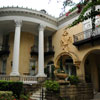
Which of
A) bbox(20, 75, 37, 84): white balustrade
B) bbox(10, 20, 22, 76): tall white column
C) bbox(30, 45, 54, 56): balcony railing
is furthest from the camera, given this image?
bbox(30, 45, 54, 56): balcony railing

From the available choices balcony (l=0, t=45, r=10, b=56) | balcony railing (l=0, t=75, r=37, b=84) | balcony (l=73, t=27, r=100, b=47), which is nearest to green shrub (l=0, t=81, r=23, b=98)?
balcony railing (l=0, t=75, r=37, b=84)

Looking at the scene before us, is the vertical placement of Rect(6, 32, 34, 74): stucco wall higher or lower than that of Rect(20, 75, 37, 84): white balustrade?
higher

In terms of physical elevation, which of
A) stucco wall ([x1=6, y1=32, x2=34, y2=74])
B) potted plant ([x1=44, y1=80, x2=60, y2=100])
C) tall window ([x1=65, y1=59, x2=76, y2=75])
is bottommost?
potted plant ([x1=44, y1=80, x2=60, y2=100])

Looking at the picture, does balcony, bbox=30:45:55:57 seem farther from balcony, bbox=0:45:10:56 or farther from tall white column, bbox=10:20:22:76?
tall white column, bbox=10:20:22:76

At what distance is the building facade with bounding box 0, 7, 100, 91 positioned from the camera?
46.8 ft

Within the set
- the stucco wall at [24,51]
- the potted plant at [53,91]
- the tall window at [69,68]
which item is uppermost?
the stucco wall at [24,51]

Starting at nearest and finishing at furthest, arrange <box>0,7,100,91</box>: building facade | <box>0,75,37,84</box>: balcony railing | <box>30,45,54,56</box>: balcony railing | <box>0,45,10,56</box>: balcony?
<box>0,75,37,84</box>: balcony railing
<box>0,7,100,91</box>: building facade
<box>0,45,10,56</box>: balcony
<box>30,45,54,56</box>: balcony railing

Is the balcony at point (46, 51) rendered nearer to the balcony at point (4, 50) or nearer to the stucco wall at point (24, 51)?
the stucco wall at point (24, 51)

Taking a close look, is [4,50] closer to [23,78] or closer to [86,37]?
[23,78]

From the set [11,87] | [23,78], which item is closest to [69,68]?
[23,78]

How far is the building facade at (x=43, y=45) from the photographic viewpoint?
1427 cm

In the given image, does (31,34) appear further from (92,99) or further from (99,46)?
(92,99)

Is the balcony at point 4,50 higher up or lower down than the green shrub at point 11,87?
higher up

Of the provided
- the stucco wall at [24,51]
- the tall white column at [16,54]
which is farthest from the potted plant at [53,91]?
the stucco wall at [24,51]
